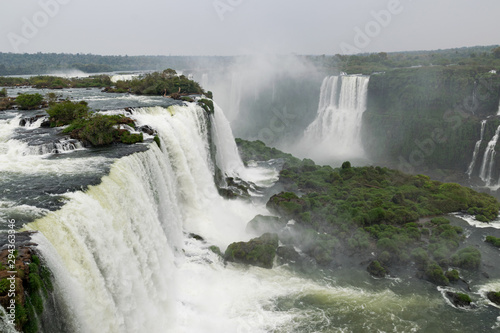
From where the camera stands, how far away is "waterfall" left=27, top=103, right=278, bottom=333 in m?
8.39

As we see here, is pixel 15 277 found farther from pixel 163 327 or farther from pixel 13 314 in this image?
pixel 163 327

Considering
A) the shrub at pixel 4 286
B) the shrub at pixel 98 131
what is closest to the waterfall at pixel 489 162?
the shrub at pixel 98 131

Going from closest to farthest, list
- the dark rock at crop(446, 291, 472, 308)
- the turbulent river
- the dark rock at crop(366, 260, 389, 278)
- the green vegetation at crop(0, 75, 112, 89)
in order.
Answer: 1. the turbulent river
2. the dark rock at crop(446, 291, 472, 308)
3. the dark rock at crop(366, 260, 389, 278)
4. the green vegetation at crop(0, 75, 112, 89)

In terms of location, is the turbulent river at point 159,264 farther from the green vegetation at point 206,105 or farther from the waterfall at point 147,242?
the green vegetation at point 206,105

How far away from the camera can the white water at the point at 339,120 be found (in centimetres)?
4344

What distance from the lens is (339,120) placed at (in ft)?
149

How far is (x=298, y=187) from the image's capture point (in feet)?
92.0

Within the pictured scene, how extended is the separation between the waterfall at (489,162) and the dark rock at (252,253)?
2638cm

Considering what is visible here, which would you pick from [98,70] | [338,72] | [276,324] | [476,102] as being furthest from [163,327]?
[98,70]

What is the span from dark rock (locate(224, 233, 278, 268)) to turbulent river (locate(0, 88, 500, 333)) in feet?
1.44

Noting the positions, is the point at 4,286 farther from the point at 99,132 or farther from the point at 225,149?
the point at 225,149

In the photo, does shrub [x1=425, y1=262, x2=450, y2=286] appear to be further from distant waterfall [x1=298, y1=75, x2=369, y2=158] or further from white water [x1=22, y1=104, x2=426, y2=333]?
distant waterfall [x1=298, y1=75, x2=369, y2=158]

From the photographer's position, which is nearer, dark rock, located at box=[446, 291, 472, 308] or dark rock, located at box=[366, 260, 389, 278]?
dark rock, located at box=[446, 291, 472, 308]

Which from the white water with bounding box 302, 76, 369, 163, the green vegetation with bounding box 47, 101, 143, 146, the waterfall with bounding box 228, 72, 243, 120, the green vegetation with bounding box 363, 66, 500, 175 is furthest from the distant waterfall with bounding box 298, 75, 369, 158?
the green vegetation with bounding box 47, 101, 143, 146
